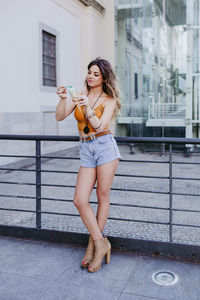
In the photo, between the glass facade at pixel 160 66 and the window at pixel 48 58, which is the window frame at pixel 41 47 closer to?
the window at pixel 48 58

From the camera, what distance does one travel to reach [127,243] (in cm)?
380

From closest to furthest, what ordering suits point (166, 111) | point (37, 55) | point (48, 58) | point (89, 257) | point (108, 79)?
1. point (108, 79)
2. point (89, 257)
3. point (37, 55)
4. point (48, 58)
5. point (166, 111)

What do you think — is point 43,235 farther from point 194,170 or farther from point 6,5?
point 6,5

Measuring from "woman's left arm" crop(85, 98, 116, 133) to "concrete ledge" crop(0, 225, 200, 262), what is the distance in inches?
53.4

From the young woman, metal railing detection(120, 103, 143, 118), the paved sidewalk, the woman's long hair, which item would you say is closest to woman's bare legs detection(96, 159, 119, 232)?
the young woman

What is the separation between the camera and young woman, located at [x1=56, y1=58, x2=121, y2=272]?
10.5 ft

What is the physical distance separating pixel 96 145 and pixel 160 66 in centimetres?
1201

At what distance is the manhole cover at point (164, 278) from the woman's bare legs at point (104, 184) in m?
0.66

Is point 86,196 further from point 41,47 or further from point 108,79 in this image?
point 41,47

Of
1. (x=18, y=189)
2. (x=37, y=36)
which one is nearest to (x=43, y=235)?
(x=18, y=189)

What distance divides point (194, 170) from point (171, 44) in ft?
21.4

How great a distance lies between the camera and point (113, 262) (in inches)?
140

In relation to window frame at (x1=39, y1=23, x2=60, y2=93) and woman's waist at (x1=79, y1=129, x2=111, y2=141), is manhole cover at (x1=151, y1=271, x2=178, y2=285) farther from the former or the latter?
window frame at (x1=39, y1=23, x2=60, y2=93)

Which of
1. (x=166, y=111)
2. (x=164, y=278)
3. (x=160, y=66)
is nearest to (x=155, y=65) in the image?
(x=160, y=66)
